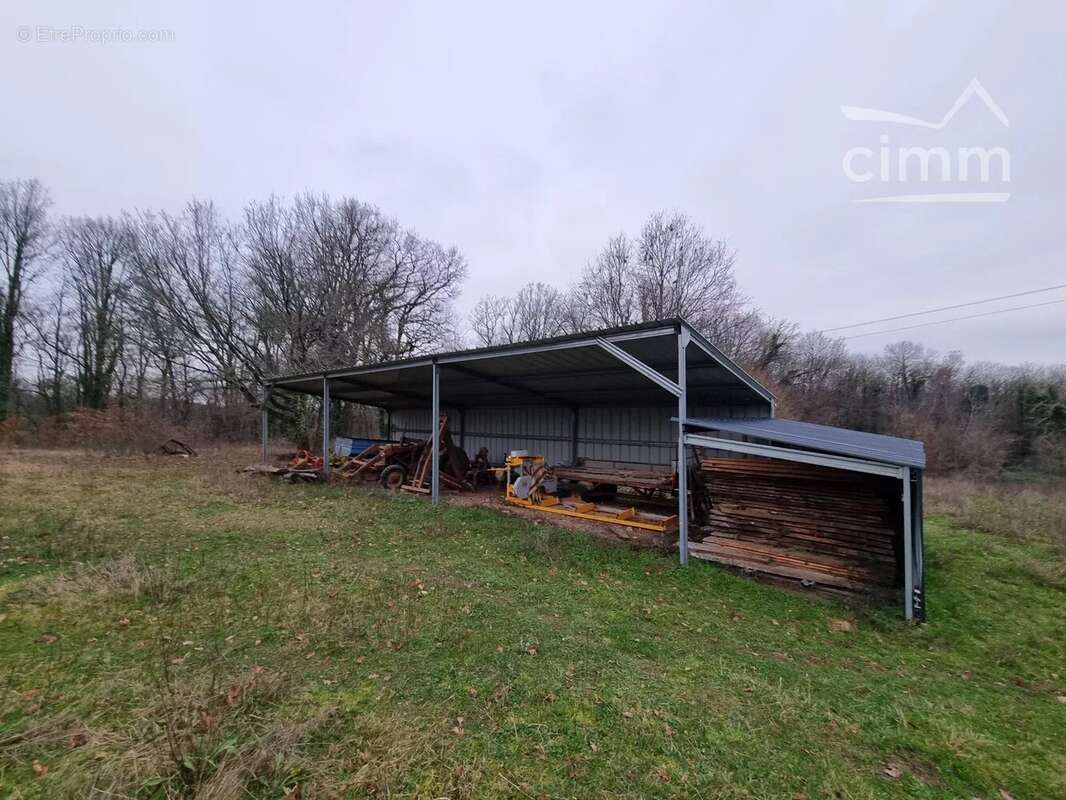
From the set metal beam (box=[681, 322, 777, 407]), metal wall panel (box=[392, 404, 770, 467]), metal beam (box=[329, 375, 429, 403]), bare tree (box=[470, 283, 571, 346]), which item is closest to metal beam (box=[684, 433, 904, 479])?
metal beam (box=[681, 322, 777, 407])

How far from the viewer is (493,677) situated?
2.88m

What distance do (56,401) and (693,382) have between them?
99.8ft

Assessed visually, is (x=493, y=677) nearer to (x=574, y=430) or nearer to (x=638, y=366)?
(x=638, y=366)

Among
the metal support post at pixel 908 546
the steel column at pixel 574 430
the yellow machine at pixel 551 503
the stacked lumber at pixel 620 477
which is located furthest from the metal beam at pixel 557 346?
Answer: the steel column at pixel 574 430

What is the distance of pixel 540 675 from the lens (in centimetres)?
293

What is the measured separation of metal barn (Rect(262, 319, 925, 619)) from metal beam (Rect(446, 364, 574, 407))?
53mm

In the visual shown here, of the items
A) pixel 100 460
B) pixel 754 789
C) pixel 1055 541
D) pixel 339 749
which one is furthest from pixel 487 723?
pixel 100 460

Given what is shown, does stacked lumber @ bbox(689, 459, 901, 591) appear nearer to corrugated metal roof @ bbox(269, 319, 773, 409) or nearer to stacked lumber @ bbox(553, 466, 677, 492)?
stacked lumber @ bbox(553, 466, 677, 492)

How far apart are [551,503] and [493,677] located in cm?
634

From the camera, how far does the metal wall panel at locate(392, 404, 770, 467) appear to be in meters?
10.4

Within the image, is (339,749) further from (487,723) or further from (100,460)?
(100,460)

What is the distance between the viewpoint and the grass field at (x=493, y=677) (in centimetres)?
202

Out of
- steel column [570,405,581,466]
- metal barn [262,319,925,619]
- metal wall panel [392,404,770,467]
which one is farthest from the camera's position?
steel column [570,405,581,466]

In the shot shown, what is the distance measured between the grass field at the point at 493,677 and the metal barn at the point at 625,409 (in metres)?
1.26
